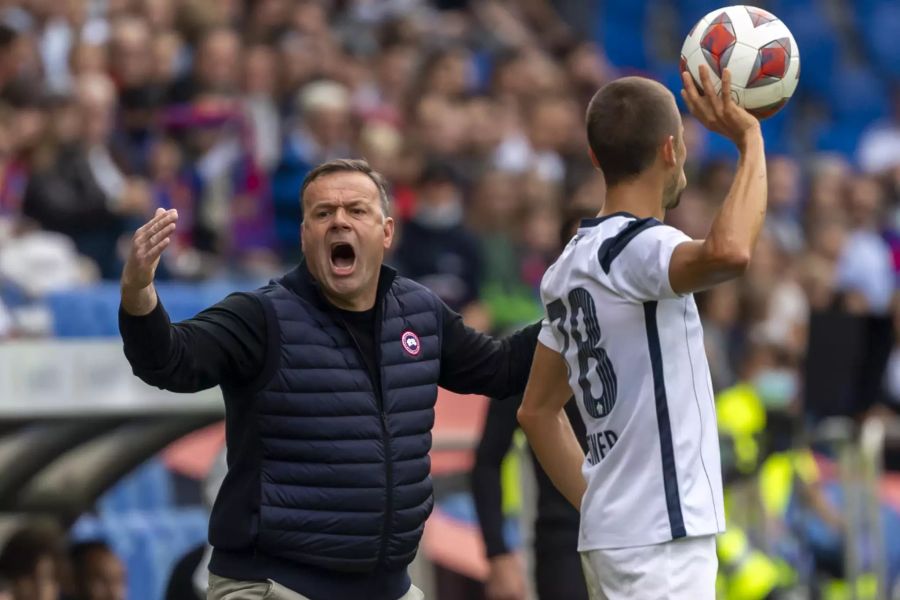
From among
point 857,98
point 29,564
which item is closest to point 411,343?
point 29,564

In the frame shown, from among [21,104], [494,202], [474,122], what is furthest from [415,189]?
[21,104]

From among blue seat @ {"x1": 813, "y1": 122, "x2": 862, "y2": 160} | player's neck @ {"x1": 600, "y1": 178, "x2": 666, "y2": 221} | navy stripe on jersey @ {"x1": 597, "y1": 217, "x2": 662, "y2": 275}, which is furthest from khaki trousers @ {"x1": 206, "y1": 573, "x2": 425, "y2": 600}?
blue seat @ {"x1": 813, "y1": 122, "x2": 862, "y2": 160}

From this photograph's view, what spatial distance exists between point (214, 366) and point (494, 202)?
7.68 m

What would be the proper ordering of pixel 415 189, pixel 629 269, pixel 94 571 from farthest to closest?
pixel 415 189 < pixel 94 571 < pixel 629 269

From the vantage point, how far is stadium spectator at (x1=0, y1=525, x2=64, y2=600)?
24.2 feet

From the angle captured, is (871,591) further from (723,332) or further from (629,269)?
(629,269)

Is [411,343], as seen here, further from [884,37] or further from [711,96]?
[884,37]

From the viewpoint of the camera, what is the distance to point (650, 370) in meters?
4.68

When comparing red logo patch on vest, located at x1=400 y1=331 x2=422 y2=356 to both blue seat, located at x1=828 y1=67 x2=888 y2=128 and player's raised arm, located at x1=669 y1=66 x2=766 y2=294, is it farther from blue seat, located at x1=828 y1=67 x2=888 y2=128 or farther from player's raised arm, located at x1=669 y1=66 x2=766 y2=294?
blue seat, located at x1=828 y1=67 x2=888 y2=128

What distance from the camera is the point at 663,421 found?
4664 mm

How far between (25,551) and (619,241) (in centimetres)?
367

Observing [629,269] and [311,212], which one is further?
[311,212]

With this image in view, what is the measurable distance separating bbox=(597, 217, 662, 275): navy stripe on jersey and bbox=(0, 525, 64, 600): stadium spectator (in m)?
3.55

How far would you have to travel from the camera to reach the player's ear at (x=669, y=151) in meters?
4.79
